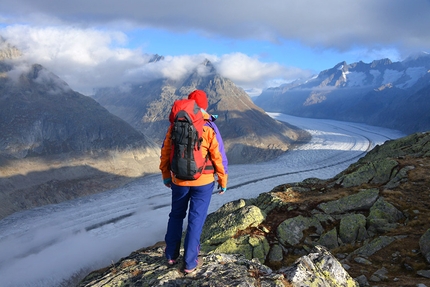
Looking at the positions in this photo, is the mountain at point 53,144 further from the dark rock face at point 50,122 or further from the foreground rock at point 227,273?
the foreground rock at point 227,273

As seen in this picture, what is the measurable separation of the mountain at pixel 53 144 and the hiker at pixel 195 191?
93.7 m

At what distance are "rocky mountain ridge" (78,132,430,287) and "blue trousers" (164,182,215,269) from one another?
0.46 m

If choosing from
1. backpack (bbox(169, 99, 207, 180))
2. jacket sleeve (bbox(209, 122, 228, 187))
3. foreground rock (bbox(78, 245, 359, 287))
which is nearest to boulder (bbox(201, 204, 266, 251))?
foreground rock (bbox(78, 245, 359, 287))

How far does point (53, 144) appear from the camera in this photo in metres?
129

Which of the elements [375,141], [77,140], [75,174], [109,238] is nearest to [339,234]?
[109,238]

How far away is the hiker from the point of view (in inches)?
274

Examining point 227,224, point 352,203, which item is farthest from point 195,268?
point 352,203

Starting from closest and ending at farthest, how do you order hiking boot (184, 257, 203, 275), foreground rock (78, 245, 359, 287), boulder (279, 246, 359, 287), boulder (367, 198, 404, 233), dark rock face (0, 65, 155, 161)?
foreground rock (78, 245, 359, 287) → boulder (279, 246, 359, 287) → hiking boot (184, 257, 203, 275) → boulder (367, 198, 404, 233) → dark rock face (0, 65, 155, 161)

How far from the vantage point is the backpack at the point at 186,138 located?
662 cm

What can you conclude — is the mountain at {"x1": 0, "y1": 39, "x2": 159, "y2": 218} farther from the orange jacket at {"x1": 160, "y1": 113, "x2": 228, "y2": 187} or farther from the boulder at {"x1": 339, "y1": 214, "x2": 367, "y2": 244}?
the orange jacket at {"x1": 160, "y1": 113, "x2": 228, "y2": 187}

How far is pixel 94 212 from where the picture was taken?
7300cm

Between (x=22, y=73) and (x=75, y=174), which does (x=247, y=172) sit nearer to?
(x=75, y=174)

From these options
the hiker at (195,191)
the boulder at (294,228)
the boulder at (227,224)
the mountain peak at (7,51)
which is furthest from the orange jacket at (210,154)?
the mountain peak at (7,51)

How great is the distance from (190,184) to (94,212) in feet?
244
